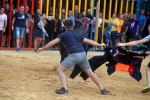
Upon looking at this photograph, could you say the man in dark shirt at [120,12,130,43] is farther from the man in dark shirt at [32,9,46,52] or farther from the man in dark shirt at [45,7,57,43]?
the man in dark shirt at [32,9,46,52]

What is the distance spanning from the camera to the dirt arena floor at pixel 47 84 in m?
7.54

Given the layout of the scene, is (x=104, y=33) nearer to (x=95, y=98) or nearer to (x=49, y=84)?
(x=49, y=84)

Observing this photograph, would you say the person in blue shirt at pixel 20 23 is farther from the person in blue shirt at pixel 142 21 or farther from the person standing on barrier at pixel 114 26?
the person in blue shirt at pixel 142 21

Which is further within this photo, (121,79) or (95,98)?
(121,79)

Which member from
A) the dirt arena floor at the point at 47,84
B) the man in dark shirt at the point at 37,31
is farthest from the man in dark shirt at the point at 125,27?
the dirt arena floor at the point at 47,84

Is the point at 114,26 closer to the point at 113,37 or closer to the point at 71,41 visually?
the point at 113,37

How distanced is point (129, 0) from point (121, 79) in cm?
823

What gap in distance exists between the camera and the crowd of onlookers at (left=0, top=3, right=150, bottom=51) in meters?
14.5

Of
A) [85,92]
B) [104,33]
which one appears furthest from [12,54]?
[85,92]

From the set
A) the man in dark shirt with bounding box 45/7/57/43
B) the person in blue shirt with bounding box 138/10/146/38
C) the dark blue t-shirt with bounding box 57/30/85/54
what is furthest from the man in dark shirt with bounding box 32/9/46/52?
the dark blue t-shirt with bounding box 57/30/85/54

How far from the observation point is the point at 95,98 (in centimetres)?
750

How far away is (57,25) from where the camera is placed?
15.6 meters

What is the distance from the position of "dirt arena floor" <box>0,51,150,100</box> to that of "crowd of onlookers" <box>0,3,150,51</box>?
2443mm

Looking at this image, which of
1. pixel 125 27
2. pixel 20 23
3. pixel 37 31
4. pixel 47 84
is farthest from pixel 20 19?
pixel 47 84
